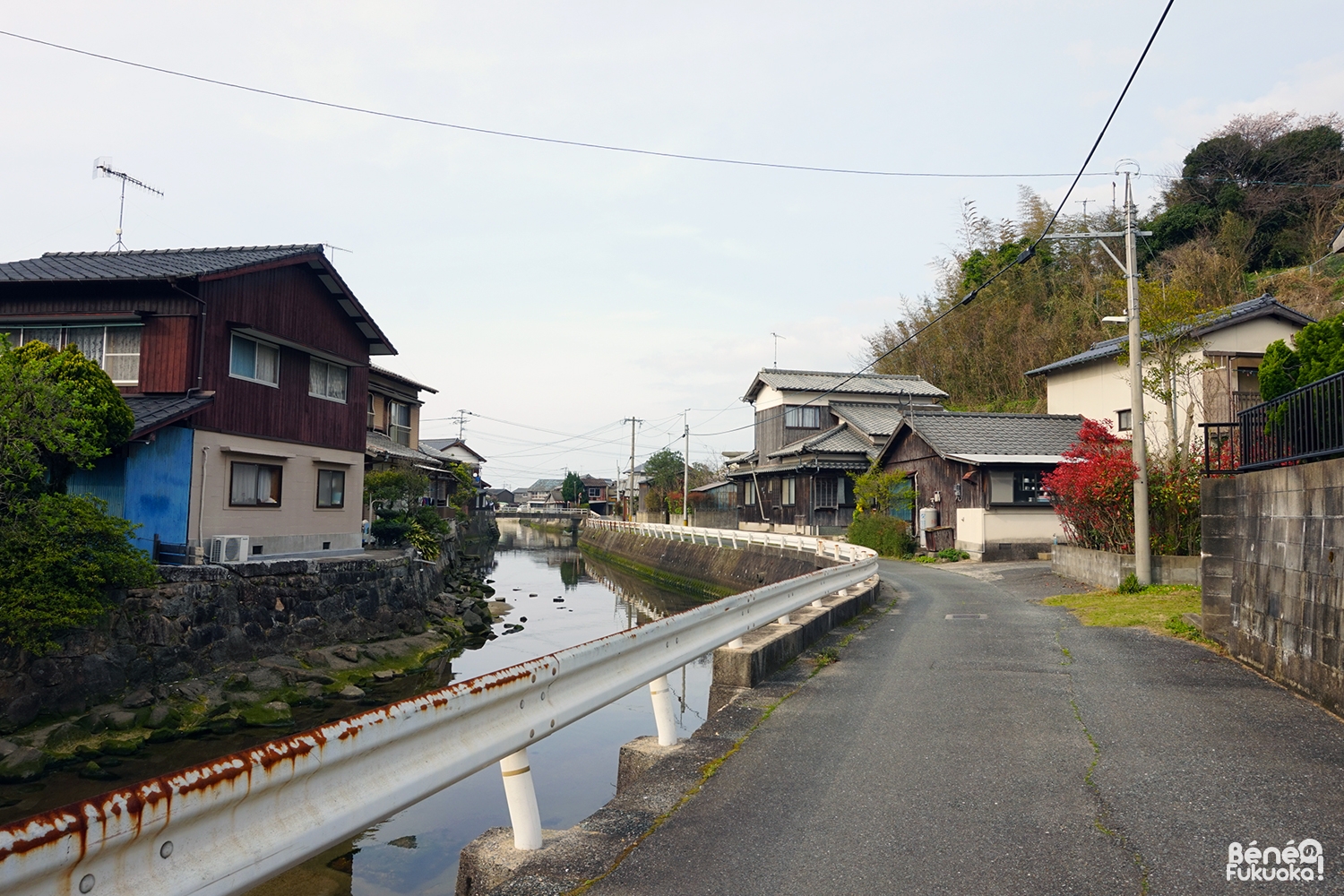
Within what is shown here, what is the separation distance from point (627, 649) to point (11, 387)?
10461 mm

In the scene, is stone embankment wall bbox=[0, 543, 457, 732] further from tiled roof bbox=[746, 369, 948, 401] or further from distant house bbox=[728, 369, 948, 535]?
tiled roof bbox=[746, 369, 948, 401]

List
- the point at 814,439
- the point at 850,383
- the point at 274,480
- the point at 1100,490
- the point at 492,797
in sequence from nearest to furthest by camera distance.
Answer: the point at 492,797 < the point at 1100,490 < the point at 274,480 < the point at 814,439 < the point at 850,383

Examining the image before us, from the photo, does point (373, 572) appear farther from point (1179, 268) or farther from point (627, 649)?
point (1179, 268)

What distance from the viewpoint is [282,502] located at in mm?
18234

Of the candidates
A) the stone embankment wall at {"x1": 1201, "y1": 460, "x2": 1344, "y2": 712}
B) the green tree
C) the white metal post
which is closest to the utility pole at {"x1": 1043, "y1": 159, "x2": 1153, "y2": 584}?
the white metal post

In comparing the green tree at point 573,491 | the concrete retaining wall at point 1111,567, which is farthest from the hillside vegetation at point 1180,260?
Answer: the green tree at point 573,491

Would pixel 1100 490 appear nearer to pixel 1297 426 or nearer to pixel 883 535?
pixel 1297 426

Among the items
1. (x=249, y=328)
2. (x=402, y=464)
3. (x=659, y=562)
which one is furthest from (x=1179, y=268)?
(x=249, y=328)

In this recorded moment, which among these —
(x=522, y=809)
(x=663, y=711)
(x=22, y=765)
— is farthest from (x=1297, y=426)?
(x=22, y=765)

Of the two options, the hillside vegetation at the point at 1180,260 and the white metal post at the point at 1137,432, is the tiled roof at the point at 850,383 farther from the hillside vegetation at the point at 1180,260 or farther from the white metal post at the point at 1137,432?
the white metal post at the point at 1137,432

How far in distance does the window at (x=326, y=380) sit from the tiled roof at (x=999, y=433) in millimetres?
17569

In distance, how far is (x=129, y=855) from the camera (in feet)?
6.28

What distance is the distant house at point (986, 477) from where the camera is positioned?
81.4ft

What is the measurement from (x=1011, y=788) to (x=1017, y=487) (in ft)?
73.0
